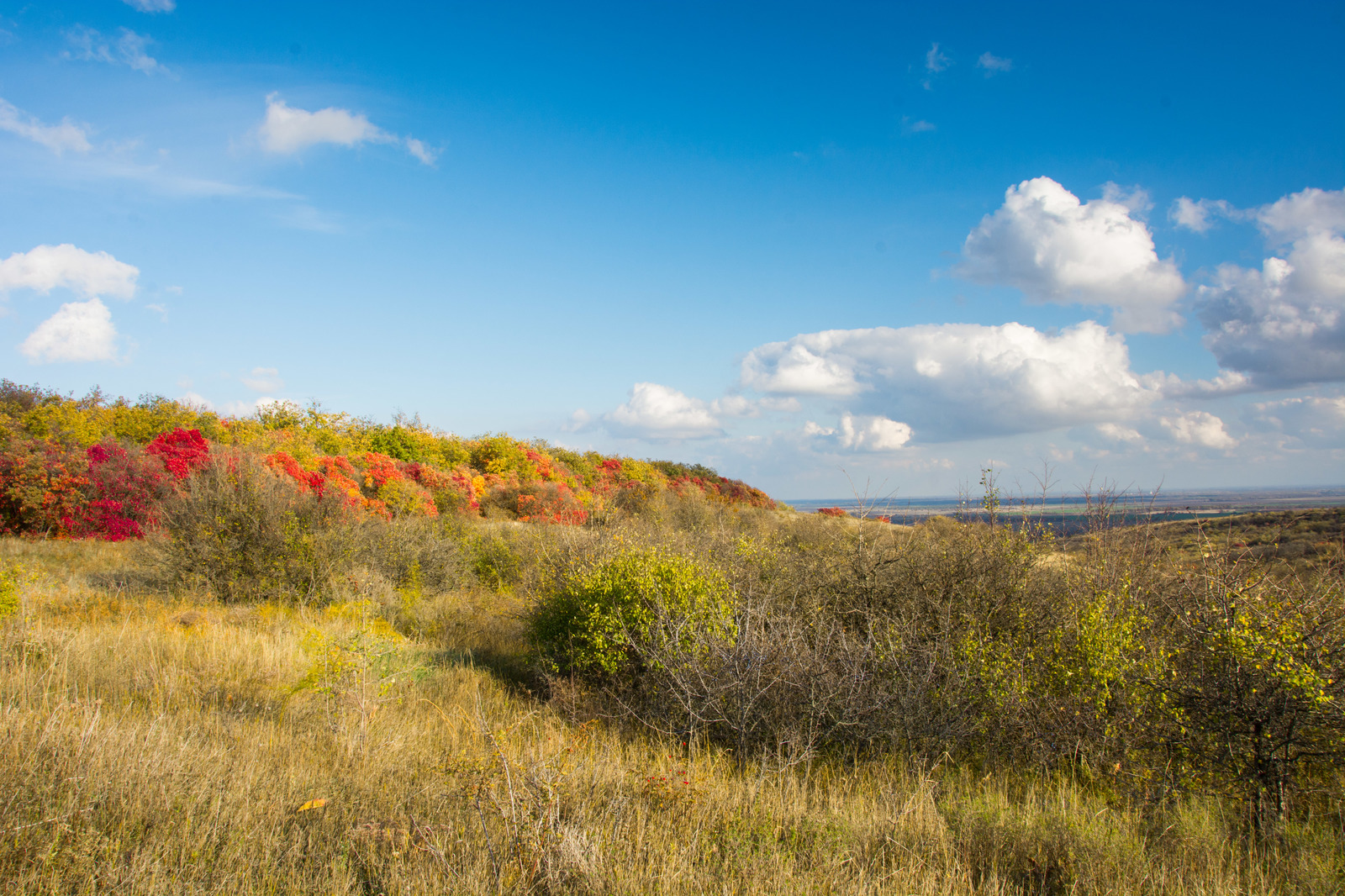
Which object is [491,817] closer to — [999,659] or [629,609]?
[629,609]

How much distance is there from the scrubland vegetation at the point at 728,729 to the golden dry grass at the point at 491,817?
2cm

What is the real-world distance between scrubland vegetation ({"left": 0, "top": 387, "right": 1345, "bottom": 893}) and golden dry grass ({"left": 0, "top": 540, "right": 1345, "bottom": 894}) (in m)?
0.02

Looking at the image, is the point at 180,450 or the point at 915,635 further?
the point at 180,450

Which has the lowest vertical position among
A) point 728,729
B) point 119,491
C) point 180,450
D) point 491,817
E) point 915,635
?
point 728,729

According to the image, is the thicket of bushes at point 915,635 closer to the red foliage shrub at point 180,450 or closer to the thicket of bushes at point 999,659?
the thicket of bushes at point 999,659

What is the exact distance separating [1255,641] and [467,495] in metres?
24.6

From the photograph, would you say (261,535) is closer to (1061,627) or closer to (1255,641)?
(1061,627)

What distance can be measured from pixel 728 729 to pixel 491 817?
2729 mm

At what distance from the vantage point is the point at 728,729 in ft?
19.6

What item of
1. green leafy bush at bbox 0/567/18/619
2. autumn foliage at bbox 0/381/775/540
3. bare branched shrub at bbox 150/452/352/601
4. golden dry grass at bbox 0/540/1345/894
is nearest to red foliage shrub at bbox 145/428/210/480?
autumn foliage at bbox 0/381/775/540

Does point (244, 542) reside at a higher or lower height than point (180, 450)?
lower

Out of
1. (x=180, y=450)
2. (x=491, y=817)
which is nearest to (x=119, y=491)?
(x=180, y=450)

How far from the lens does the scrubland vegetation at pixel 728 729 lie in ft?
11.3

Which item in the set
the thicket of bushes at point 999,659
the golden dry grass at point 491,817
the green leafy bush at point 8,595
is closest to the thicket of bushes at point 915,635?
the thicket of bushes at point 999,659
